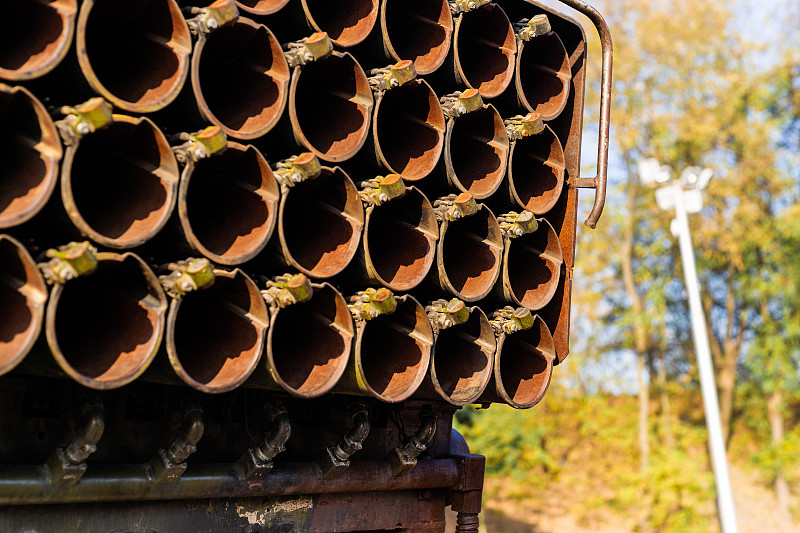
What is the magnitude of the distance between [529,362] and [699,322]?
9.41 meters

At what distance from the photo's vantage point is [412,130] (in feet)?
13.3

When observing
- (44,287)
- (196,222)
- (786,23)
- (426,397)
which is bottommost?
(426,397)

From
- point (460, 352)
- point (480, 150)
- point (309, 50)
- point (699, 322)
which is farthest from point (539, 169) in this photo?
point (699, 322)

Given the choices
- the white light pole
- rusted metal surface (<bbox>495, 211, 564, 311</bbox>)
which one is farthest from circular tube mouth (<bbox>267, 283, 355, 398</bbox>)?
the white light pole

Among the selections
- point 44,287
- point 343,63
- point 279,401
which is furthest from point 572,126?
point 44,287

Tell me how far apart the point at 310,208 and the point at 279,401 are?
33.6 inches

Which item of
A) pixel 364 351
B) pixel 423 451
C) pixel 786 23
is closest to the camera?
pixel 364 351

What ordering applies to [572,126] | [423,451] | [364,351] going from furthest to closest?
[572,126] → [423,451] → [364,351]

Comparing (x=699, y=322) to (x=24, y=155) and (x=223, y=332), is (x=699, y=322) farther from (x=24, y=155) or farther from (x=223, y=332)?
(x=24, y=155)

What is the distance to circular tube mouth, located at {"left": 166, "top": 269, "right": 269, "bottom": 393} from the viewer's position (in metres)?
3.05

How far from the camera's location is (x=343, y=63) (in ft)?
11.9

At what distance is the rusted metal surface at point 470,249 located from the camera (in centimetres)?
390

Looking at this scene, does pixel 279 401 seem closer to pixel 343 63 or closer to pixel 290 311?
pixel 290 311

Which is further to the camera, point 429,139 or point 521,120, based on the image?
point 521,120
